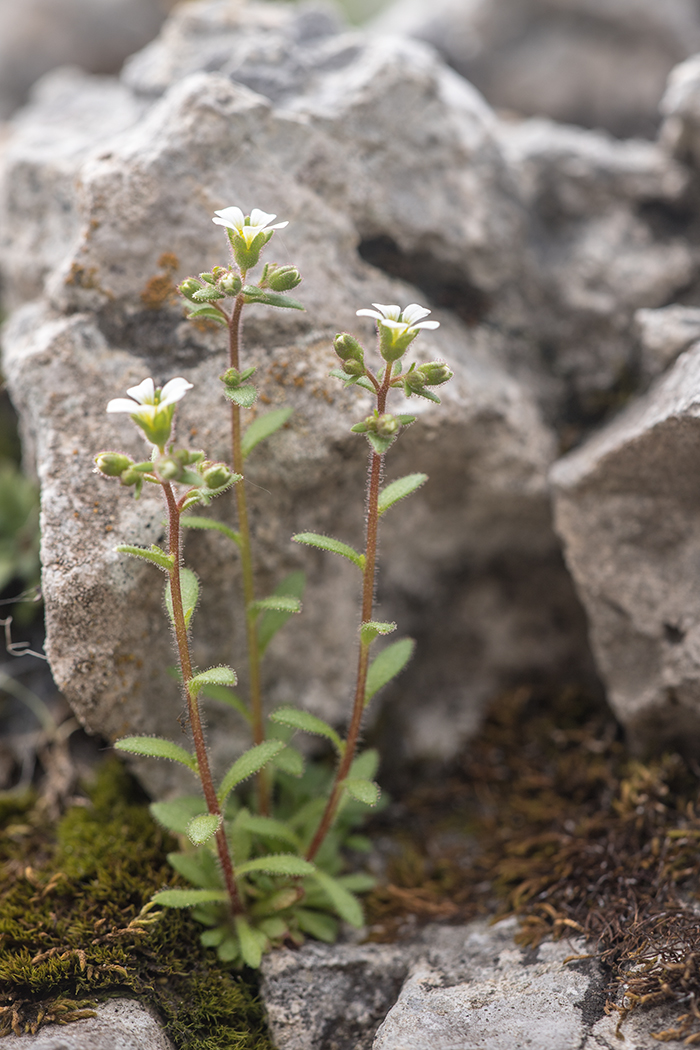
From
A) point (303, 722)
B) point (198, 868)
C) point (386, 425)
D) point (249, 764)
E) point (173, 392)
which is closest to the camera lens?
point (173, 392)

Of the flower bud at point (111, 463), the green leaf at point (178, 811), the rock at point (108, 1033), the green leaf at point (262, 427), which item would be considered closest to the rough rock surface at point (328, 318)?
the green leaf at point (262, 427)

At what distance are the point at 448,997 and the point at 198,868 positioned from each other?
3.67ft

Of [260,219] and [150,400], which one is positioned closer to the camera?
[150,400]

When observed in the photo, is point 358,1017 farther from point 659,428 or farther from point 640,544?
point 659,428

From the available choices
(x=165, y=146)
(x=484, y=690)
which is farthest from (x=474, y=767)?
(x=165, y=146)

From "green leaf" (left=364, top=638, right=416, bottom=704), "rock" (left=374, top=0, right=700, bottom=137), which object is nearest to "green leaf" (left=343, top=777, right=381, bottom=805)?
"green leaf" (left=364, top=638, right=416, bottom=704)

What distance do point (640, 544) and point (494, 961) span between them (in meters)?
1.96

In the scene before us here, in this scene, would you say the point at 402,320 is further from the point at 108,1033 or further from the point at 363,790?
the point at 108,1033

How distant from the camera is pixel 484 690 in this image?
4.59m

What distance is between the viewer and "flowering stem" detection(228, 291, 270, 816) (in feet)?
9.90

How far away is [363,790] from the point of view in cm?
304

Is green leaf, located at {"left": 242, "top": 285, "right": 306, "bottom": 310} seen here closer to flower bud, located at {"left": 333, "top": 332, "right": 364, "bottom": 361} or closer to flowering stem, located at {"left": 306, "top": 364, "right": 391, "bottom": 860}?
flower bud, located at {"left": 333, "top": 332, "right": 364, "bottom": 361}

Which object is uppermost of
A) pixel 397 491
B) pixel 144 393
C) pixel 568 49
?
pixel 568 49

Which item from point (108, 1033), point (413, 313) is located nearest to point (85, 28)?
point (413, 313)
